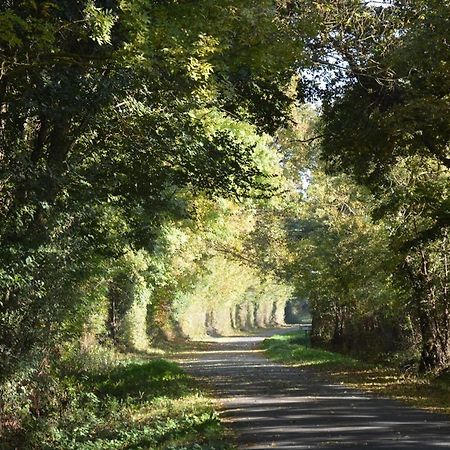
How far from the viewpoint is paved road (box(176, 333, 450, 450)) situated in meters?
10.6

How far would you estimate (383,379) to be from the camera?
21719 millimetres

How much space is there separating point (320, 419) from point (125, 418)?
16.2ft

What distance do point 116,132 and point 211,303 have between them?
178 feet

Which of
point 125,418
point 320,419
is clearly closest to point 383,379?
point 320,419

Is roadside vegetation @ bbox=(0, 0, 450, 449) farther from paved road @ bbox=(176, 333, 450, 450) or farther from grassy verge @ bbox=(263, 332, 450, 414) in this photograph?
paved road @ bbox=(176, 333, 450, 450)

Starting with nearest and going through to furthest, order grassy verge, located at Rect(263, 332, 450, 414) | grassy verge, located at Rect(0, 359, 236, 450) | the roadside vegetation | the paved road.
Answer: the roadside vegetation
the paved road
grassy verge, located at Rect(0, 359, 236, 450)
grassy verge, located at Rect(263, 332, 450, 414)

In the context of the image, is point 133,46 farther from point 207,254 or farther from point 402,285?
point 207,254

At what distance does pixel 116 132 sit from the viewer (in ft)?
41.6

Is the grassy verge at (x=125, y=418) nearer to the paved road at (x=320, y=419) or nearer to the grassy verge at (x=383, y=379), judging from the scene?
the paved road at (x=320, y=419)

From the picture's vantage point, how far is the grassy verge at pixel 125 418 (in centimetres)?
1182

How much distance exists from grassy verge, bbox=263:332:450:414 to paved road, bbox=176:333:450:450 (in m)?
0.87

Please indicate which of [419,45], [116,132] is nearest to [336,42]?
[419,45]

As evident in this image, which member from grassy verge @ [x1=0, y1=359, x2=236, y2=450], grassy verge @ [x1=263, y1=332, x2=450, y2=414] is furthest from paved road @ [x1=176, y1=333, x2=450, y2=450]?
grassy verge @ [x1=263, y1=332, x2=450, y2=414]

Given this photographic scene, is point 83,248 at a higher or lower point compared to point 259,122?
lower
